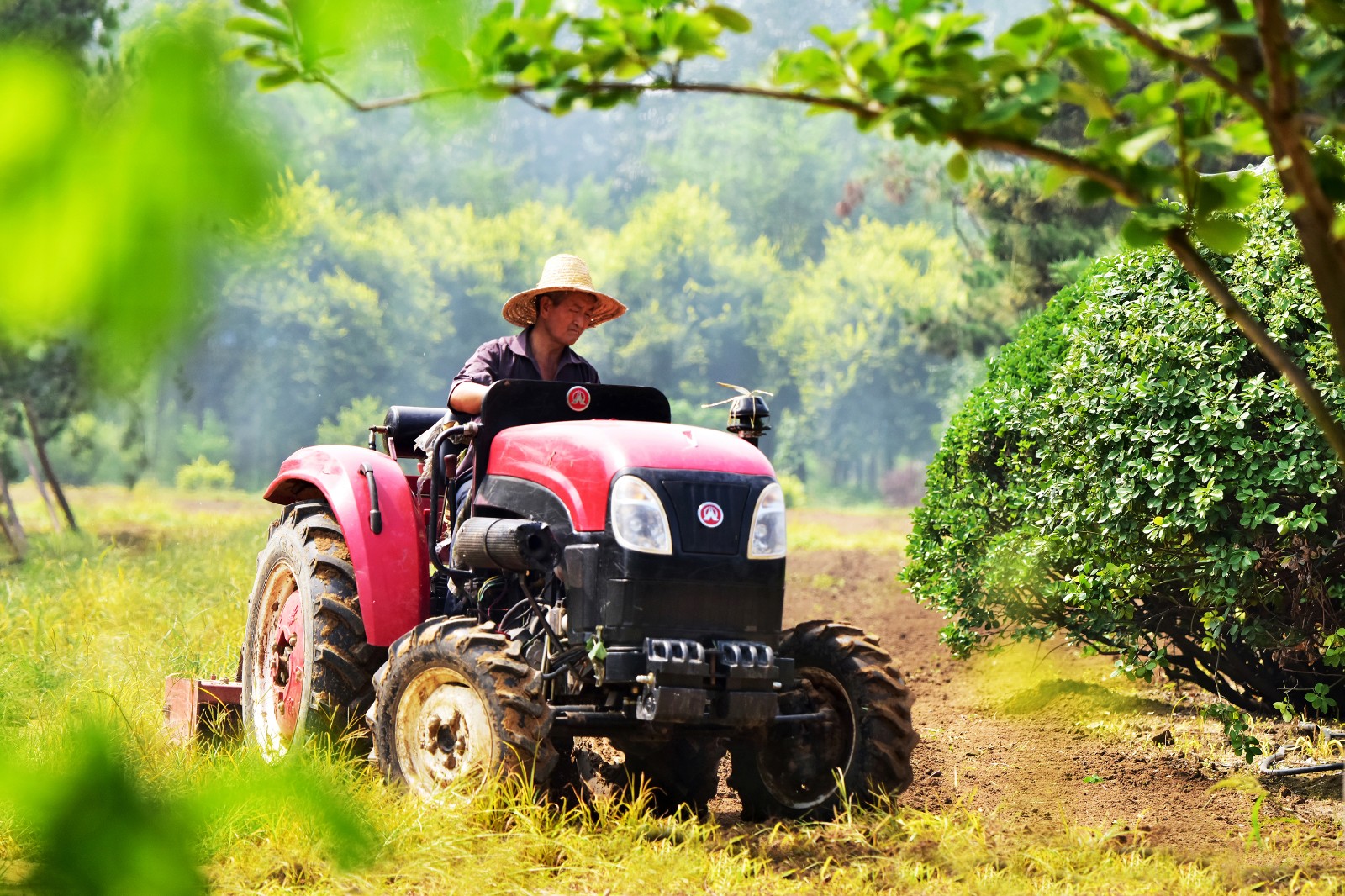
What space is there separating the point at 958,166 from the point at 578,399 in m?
2.77

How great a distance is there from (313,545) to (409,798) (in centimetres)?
158

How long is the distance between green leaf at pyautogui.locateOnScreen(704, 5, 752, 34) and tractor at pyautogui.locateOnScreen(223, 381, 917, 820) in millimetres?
2331

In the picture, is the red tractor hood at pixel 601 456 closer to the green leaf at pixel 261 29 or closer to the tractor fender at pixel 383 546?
the tractor fender at pixel 383 546

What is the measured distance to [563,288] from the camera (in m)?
5.02

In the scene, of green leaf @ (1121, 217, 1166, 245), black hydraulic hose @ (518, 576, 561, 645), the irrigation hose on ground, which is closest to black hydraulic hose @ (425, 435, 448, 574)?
black hydraulic hose @ (518, 576, 561, 645)

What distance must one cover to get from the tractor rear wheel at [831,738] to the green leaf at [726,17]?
2.97 metres

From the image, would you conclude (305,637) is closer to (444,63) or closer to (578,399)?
A: (578,399)

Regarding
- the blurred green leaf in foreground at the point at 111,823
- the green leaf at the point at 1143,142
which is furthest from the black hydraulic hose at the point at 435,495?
the blurred green leaf in foreground at the point at 111,823

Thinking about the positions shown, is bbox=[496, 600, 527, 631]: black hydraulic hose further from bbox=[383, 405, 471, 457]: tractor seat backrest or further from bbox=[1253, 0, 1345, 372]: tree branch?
bbox=[1253, 0, 1345, 372]: tree branch

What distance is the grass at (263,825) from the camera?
0.71 m

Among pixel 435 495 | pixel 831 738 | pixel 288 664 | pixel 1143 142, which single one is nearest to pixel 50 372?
pixel 1143 142

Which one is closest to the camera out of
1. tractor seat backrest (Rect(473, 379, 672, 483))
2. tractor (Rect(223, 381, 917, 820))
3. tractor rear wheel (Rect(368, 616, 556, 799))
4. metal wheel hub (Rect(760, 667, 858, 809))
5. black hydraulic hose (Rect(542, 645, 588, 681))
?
tractor rear wheel (Rect(368, 616, 556, 799))

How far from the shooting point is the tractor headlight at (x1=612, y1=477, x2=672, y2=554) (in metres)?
4.14

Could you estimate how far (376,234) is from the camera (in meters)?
40.7
